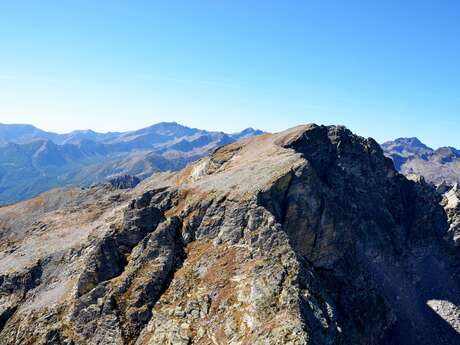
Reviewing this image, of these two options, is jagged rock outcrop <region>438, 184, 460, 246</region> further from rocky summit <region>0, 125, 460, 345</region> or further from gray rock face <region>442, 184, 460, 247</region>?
rocky summit <region>0, 125, 460, 345</region>

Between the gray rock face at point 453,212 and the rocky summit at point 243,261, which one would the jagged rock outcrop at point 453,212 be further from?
the rocky summit at point 243,261

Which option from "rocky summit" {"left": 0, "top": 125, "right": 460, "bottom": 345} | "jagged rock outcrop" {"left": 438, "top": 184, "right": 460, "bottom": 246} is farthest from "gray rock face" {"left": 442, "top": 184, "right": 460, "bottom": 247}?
"rocky summit" {"left": 0, "top": 125, "right": 460, "bottom": 345}

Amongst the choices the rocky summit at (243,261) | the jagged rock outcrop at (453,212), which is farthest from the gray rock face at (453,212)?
the rocky summit at (243,261)

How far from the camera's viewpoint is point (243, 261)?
48688mm

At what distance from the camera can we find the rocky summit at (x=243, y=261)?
43125 mm

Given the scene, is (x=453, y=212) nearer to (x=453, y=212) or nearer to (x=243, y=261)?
(x=453, y=212)

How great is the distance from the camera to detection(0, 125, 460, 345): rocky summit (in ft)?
141

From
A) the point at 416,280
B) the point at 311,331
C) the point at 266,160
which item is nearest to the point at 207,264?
the point at 311,331

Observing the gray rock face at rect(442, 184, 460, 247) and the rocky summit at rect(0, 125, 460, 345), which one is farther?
the gray rock face at rect(442, 184, 460, 247)

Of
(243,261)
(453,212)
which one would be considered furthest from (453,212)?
(243,261)

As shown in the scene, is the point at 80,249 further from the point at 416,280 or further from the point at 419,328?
the point at 416,280

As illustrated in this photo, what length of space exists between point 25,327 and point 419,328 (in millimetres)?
71693

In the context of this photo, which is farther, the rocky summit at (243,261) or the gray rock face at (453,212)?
the gray rock face at (453,212)

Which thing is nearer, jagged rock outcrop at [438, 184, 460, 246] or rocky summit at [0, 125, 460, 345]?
rocky summit at [0, 125, 460, 345]
